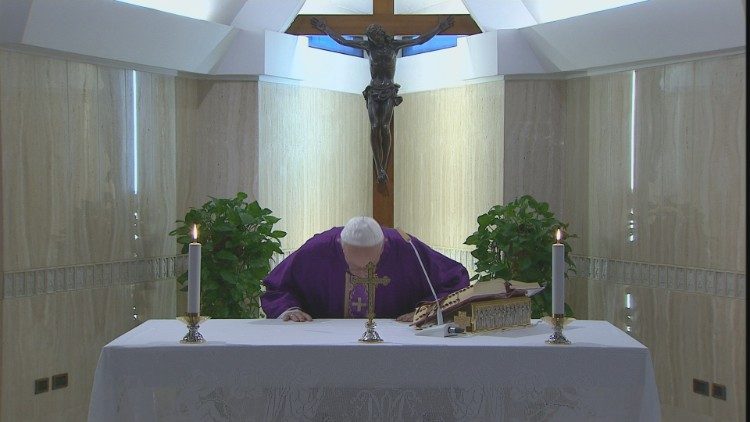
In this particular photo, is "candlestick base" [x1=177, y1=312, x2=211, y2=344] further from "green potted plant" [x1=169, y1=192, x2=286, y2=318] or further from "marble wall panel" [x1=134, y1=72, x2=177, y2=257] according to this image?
"marble wall panel" [x1=134, y1=72, x2=177, y2=257]

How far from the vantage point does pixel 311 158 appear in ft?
26.5

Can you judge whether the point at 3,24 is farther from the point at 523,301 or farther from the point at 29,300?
the point at 523,301

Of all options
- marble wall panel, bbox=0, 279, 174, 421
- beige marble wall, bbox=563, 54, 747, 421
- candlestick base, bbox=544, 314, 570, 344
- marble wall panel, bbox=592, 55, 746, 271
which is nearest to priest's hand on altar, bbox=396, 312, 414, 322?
candlestick base, bbox=544, 314, 570, 344

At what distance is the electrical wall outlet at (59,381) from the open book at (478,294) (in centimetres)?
329

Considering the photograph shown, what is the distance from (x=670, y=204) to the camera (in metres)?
6.30

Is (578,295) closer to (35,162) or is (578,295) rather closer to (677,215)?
(677,215)

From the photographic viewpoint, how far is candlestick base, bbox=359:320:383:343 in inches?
143

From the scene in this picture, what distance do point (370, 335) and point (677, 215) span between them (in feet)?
11.4

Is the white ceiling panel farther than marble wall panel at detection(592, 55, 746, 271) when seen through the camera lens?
Yes

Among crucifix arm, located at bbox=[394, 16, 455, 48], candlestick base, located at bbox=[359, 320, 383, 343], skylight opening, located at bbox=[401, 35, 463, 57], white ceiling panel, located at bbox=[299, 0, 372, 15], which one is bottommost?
candlestick base, located at bbox=[359, 320, 383, 343]

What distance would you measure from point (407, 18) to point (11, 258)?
4.07m

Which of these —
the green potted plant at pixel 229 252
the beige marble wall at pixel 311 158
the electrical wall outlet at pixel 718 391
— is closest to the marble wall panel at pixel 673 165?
the electrical wall outlet at pixel 718 391

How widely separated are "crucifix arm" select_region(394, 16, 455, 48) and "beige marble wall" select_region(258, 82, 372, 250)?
45.1 inches

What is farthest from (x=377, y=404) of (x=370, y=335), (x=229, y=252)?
(x=229, y=252)
